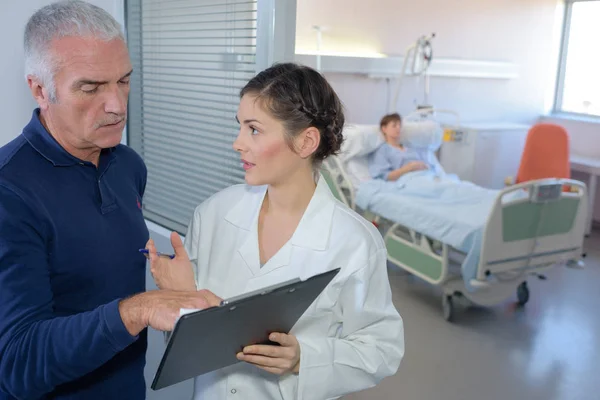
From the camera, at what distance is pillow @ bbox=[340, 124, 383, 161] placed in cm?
516

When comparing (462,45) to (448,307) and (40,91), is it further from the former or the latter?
(40,91)

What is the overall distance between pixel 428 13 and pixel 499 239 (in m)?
3.18

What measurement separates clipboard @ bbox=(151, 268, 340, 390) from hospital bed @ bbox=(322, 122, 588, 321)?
2686 mm

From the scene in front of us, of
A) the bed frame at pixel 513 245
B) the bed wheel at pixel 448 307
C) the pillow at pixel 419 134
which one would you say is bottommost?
the bed wheel at pixel 448 307

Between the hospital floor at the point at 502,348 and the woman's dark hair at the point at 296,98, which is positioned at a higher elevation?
the woman's dark hair at the point at 296,98

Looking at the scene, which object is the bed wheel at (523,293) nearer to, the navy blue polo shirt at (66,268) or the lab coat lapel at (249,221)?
the lab coat lapel at (249,221)

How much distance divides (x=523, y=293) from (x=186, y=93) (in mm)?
3180

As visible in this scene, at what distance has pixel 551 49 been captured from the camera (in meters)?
7.30

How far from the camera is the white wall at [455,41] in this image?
549cm

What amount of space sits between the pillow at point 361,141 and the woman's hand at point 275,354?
3.96 meters

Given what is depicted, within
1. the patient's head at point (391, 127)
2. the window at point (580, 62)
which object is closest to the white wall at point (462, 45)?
the window at point (580, 62)

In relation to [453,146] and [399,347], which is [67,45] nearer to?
[399,347]

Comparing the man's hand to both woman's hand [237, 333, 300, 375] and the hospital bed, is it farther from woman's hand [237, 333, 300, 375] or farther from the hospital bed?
the hospital bed

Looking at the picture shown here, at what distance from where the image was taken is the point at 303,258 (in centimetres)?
139
